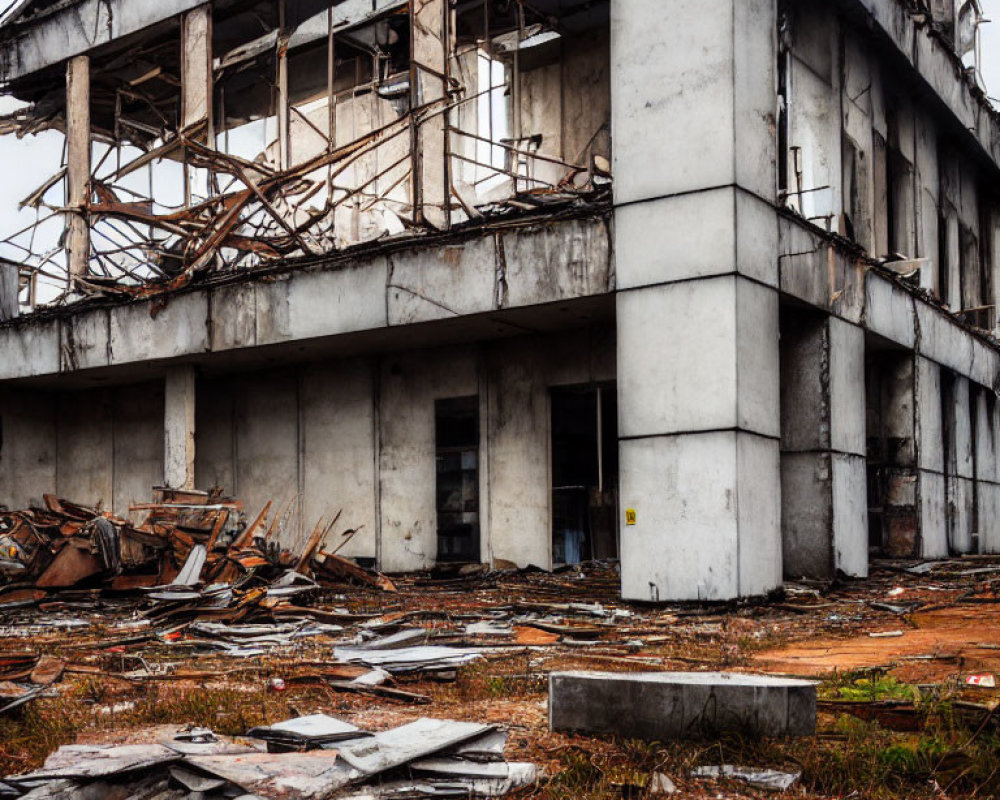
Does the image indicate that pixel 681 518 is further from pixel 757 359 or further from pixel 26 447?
pixel 26 447

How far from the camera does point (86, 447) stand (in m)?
22.5

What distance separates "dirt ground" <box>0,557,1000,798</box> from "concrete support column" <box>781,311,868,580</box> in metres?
0.65

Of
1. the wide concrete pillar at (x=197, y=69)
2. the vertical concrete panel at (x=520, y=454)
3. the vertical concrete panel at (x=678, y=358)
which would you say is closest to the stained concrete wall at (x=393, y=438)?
the vertical concrete panel at (x=520, y=454)

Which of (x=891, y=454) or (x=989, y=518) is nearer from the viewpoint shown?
(x=891, y=454)

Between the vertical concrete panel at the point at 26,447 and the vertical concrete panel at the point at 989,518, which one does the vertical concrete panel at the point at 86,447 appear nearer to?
the vertical concrete panel at the point at 26,447

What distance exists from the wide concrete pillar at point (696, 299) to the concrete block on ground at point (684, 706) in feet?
23.4

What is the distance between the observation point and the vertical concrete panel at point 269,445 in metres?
19.6

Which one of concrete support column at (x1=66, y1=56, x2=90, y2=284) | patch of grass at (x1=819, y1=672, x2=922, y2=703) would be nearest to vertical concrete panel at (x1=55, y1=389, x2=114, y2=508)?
concrete support column at (x1=66, y1=56, x2=90, y2=284)

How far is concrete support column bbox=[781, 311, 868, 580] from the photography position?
14742 millimetres

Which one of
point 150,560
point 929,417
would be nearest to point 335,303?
point 150,560

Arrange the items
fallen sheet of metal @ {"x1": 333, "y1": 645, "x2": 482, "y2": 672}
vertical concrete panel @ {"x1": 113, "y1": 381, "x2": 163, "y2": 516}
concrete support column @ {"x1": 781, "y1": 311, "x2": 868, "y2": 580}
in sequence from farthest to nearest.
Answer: vertical concrete panel @ {"x1": 113, "y1": 381, "x2": 163, "y2": 516}
concrete support column @ {"x1": 781, "y1": 311, "x2": 868, "y2": 580}
fallen sheet of metal @ {"x1": 333, "y1": 645, "x2": 482, "y2": 672}

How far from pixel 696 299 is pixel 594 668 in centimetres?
581

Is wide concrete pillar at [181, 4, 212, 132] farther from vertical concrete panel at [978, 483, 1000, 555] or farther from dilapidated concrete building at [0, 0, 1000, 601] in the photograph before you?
vertical concrete panel at [978, 483, 1000, 555]

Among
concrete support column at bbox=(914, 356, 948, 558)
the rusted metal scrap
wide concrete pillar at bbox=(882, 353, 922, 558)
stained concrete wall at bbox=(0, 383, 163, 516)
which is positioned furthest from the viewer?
stained concrete wall at bbox=(0, 383, 163, 516)
